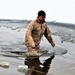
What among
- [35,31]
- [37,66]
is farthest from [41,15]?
[37,66]

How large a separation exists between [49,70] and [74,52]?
11.8ft

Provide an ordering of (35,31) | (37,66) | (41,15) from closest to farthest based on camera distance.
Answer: (37,66), (41,15), (35,31)

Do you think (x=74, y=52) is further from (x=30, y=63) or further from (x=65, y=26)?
(x=65, y=26)

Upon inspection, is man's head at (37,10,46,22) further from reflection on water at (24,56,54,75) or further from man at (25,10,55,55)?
reflection on water at (24,56,54,75)

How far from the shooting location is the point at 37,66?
24.7 ft

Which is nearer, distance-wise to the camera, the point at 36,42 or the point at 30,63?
the point at 30,63

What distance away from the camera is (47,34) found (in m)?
9.80

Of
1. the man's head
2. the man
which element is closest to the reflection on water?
the man

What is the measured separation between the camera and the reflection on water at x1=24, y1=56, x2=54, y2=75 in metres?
6.81

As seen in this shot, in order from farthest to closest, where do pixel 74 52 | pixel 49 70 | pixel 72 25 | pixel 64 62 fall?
pixel 72 25 → pixel 74 52 → pixel 64 62 → pixel 49 70

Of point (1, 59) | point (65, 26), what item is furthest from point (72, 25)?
point (1, 59)

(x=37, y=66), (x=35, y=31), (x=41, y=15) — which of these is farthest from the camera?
(x=35, y=31)

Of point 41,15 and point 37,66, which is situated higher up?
point 41,15

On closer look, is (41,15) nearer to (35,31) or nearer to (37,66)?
(35,31)
